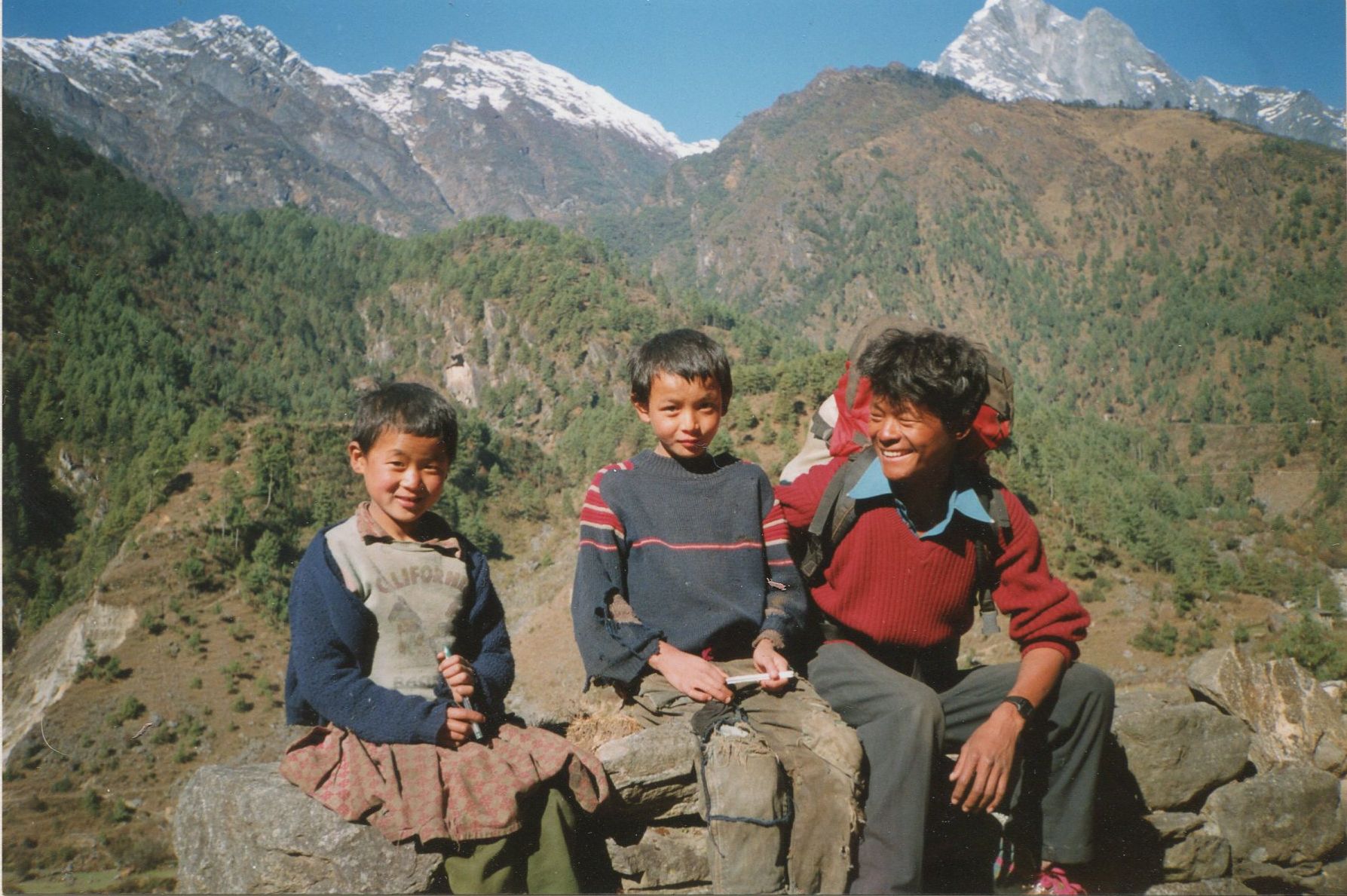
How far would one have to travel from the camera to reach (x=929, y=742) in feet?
7.28

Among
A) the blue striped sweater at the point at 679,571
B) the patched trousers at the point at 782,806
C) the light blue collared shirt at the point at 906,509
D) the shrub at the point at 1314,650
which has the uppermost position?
the light blue collared shirt at the point at 906,509

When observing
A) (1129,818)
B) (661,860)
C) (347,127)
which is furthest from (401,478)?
(347,127)

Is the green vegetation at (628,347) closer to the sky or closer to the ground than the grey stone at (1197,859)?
closer to the sky

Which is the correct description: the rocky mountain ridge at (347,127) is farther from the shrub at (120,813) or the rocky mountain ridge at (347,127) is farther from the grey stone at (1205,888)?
the grey stone at (1205,888)

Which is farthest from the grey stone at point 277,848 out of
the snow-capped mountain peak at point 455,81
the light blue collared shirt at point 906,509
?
the snow-capped mountain peak at point 455,81

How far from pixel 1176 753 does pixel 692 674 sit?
2.47m

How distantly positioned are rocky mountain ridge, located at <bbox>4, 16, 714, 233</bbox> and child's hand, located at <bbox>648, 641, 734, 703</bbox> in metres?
120

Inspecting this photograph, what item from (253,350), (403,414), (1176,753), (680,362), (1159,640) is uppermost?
(253,350)

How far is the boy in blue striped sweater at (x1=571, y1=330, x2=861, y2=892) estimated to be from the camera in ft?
7.39

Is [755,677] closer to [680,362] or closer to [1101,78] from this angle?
[680,362]

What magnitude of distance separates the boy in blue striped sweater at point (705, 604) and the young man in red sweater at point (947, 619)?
153 mm

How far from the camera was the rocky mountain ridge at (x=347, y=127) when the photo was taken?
11506 centimetres

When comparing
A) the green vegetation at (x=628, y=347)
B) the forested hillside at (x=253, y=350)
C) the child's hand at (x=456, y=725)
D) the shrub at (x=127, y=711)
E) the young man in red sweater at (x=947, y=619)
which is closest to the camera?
the child's hand at (x=456, y=725)

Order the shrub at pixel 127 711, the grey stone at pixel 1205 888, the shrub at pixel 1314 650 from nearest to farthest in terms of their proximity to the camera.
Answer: the grey stone at pixel 1205 888, the shrub at pixel 1314 650, the shrub at pixel 127 711
